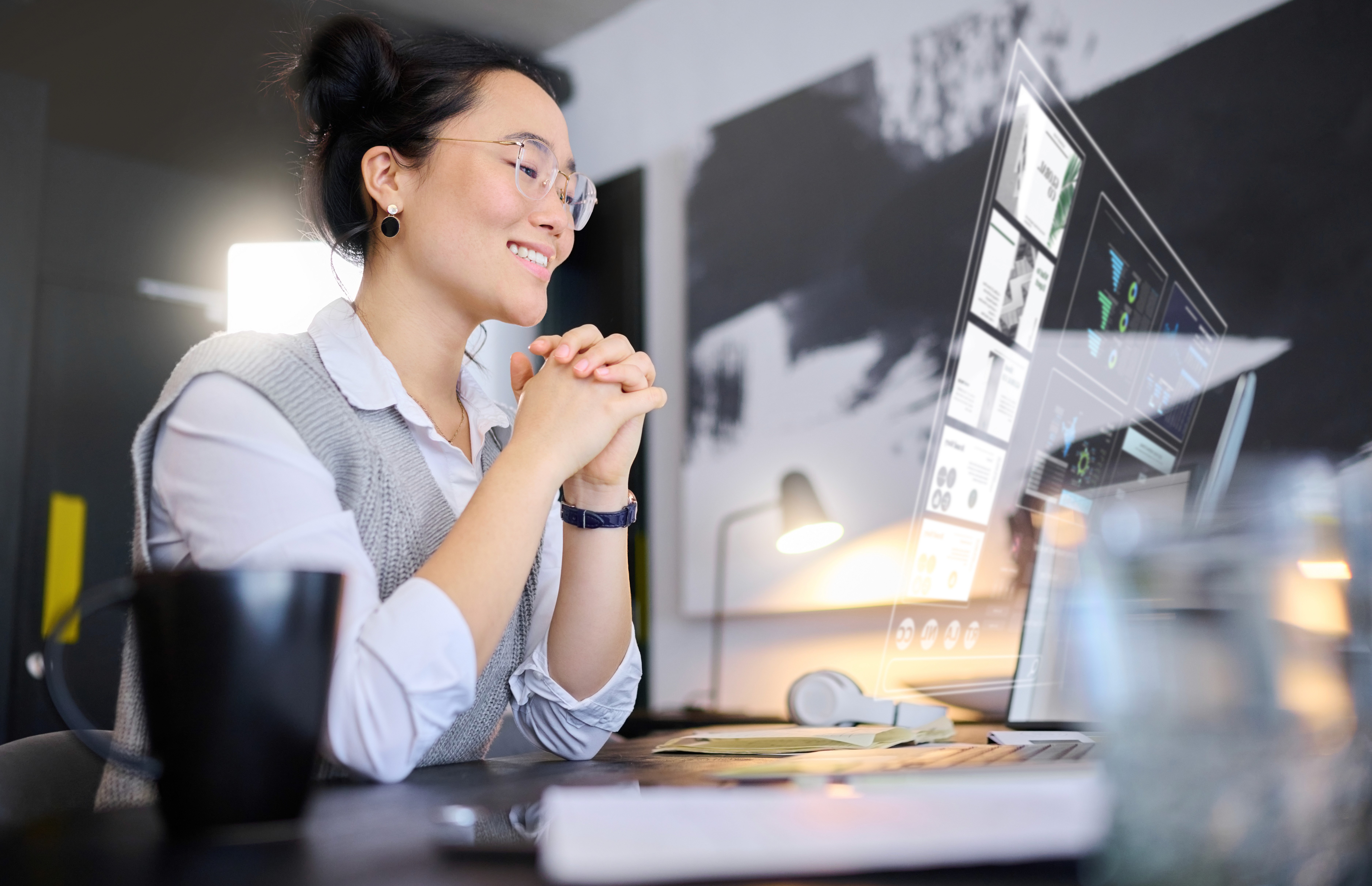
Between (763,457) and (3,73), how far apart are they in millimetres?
2634

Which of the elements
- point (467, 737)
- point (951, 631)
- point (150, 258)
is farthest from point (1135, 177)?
point (150, 258)

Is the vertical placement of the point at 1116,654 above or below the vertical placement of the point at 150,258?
below

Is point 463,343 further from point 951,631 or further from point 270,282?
point 270,282

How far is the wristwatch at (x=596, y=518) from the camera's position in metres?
0.89

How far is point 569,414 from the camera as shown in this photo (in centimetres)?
73

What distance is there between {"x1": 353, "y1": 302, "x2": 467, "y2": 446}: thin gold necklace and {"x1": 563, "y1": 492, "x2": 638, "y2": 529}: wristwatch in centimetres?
15

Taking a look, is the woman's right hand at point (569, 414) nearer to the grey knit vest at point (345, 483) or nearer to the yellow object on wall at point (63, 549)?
the grey knit vest at point (345, 483)

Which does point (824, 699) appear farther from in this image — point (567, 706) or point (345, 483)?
point (345, 483)

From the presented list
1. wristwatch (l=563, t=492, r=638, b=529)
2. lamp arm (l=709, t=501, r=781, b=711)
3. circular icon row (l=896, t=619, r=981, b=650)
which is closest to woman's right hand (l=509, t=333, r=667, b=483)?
wristwatch (l=563, t=492, r=638, b=529)

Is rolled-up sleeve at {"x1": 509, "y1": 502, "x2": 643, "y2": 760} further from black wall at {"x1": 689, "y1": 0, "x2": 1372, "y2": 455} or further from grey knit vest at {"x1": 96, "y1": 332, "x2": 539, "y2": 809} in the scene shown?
black wall at {"x1": 689, "y1": 0, "x2": 1372, "y2": 455}

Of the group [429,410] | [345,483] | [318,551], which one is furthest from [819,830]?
[429,410]

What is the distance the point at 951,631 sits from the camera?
1487mm

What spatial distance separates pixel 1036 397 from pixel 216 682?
1.29 m

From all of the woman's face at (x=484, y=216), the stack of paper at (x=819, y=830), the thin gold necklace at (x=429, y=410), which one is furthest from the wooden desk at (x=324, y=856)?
the woman's face at (x=484, y=216)
